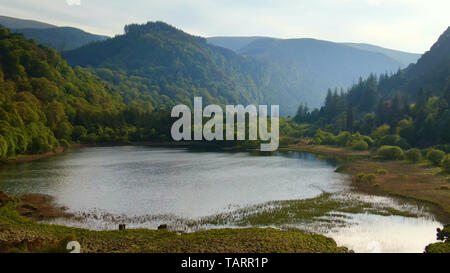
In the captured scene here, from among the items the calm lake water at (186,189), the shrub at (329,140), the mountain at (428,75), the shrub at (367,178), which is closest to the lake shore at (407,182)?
the shrub at (367,178)

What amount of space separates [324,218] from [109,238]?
22.7 metres

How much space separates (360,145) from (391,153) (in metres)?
24.1

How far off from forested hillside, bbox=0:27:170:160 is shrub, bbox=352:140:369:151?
73.8 metres

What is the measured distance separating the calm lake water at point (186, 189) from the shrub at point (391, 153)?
17.4m

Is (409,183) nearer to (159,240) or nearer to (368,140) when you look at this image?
(159,240)

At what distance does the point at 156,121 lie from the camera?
155 m

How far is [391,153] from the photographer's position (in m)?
93.4

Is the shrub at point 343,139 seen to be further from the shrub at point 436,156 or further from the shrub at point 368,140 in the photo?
the shrub at point 436,156

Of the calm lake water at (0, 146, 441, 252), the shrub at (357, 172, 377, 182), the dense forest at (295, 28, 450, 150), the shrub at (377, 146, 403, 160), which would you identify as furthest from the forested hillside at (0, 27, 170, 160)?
the shrub at (377, 146, 403, 160)

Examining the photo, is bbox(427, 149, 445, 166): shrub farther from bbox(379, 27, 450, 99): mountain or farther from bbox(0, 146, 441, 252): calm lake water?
bbox(379, 27, 450, 99): mountain

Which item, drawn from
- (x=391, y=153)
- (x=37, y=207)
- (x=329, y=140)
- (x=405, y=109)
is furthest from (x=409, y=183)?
(x=329, y=140)

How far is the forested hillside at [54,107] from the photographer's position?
315 feet
